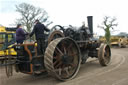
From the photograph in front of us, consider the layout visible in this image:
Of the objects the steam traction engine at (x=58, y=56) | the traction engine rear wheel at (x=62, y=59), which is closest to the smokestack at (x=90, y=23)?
the steam traction engine at (x=58, y=56)

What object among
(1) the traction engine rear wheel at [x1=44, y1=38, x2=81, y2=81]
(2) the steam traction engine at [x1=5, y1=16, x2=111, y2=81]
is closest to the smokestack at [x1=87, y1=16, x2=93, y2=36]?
(2) the steam traction engine at [x1=5, y1=16, x2=111, y2=81]

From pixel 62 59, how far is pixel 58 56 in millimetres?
172

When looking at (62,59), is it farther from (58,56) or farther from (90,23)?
(90,23)

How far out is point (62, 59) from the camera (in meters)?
5.19

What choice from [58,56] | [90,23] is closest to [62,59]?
[58,56]

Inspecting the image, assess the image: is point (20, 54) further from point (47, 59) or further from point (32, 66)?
point (47, 59)

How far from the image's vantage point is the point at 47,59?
4652 mm

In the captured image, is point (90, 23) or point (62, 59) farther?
point (90, 23)

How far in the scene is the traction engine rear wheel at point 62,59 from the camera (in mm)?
4660

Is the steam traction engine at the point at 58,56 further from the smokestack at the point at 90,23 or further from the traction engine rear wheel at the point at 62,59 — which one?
the smokestack at the point at 90,23

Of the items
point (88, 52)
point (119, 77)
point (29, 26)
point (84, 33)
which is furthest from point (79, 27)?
point (29, 26)

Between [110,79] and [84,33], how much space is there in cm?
288

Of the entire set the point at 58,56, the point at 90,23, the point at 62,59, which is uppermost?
the point at 90,23

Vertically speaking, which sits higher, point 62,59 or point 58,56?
point 58,56
